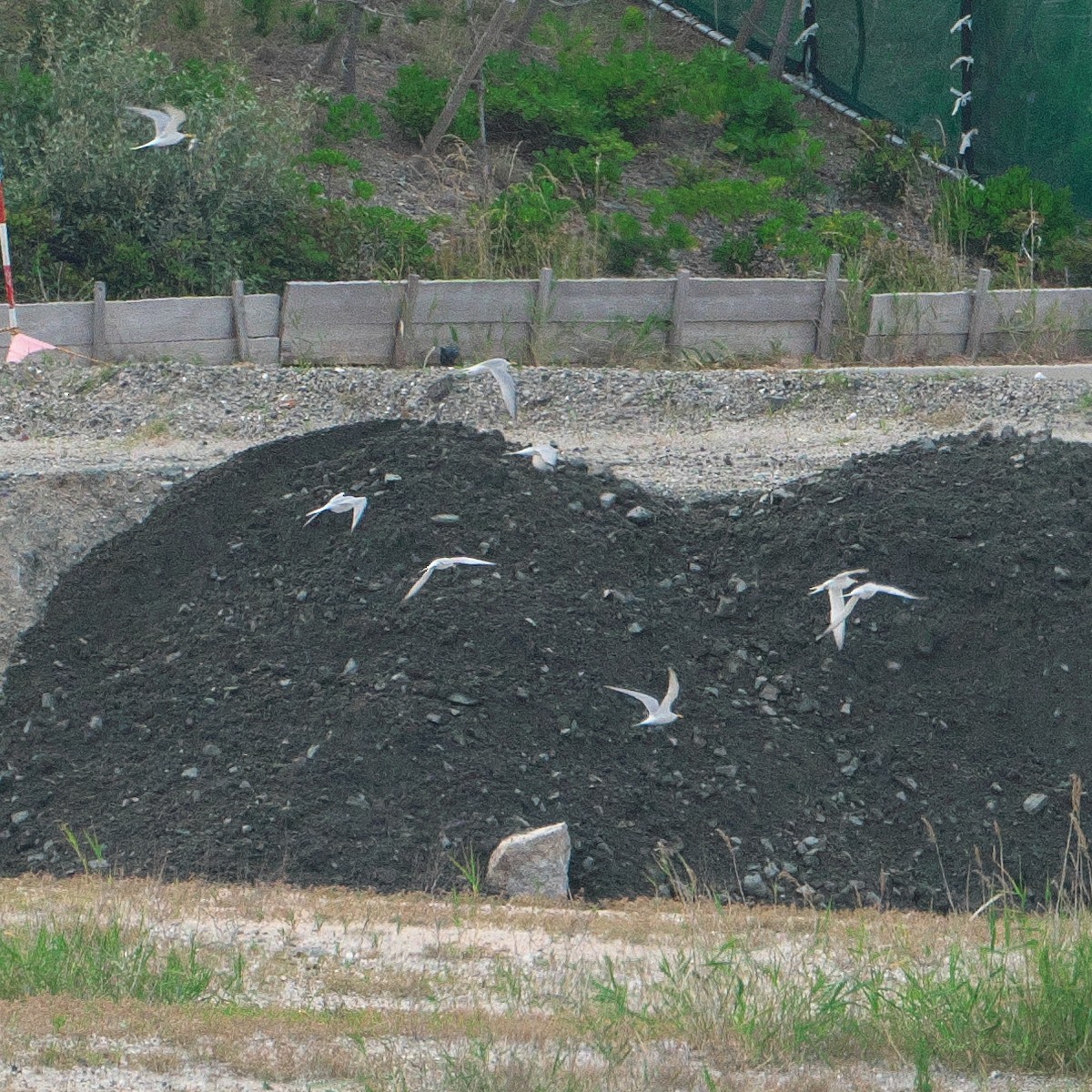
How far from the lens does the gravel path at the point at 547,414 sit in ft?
31.0

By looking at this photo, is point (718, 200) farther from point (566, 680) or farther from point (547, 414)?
point (566, 680)

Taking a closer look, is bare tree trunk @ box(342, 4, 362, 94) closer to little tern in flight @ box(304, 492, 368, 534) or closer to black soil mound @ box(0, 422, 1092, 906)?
black soil mound @ box(0, 422, 1092, 906)

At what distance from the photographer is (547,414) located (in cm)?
1079

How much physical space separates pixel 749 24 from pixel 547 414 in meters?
10.9

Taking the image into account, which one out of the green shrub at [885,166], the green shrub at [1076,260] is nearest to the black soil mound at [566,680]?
the green shrub at [1076,260]

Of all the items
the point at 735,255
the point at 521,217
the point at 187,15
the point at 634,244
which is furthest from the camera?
the point at 187,15

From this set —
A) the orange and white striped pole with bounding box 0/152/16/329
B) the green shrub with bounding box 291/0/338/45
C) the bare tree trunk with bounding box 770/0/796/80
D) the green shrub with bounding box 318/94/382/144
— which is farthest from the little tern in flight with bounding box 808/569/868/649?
the bare tree trunk with bounding box 770/0/796/80

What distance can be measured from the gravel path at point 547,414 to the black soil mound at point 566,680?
128 cm

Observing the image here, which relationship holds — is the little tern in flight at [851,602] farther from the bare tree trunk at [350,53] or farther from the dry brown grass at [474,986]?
the bare tree trunk at [350,53]

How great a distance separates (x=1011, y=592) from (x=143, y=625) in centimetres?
432

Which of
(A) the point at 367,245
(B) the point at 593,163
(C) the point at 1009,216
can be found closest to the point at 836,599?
(A) the point at 367,245

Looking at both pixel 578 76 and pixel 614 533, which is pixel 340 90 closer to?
pixel 578 76

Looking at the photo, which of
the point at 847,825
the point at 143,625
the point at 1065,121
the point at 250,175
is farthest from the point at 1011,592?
the point at 1065,121

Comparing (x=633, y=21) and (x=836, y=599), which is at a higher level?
(x=633, y=21)
